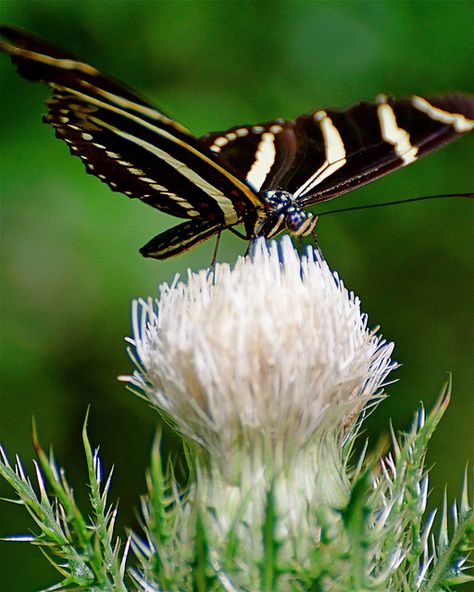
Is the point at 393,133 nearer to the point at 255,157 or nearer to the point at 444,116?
the point at 444,116

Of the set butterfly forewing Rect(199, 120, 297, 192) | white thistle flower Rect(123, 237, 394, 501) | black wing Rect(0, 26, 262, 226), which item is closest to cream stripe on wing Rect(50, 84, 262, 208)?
black wing Rect(0, 26, 262, 226)

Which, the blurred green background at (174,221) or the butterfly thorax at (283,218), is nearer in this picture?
the butterfly thorax at (283,218)

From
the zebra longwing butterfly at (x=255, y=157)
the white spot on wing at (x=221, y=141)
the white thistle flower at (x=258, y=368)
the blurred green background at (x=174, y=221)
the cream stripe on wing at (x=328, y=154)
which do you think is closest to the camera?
the white thistle flower at (x=258, y=368)

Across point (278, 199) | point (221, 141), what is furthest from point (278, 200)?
point (221, 141)

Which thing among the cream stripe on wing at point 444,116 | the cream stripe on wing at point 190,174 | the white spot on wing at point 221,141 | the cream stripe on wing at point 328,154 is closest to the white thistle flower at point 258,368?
the cream stripe on wing at point 190,174

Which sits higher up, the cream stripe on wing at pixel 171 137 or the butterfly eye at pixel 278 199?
the cream stripe on wing at pixel 171 137

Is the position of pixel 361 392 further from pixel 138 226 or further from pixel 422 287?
pixel 422 287

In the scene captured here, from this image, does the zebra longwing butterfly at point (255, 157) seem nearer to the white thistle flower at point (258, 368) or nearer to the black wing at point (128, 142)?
the black wing at point (128, 142)
